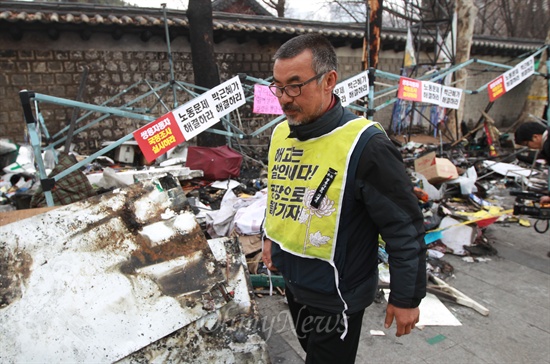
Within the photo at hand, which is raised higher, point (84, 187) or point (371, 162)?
point (371, 162)

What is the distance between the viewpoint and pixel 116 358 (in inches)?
72.5

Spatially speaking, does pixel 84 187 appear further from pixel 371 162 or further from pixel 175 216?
pixel 371 162

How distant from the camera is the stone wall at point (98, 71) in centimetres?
750

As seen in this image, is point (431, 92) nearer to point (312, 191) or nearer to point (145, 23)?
point (312, 191)

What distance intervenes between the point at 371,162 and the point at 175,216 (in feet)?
4.67

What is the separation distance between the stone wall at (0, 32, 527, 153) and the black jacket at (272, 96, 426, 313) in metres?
5.60

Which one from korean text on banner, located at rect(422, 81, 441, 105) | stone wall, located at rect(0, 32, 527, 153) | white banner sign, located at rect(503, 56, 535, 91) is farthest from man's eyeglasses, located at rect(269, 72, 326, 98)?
white banner sign, located at rect(503, 56, 535, 91)

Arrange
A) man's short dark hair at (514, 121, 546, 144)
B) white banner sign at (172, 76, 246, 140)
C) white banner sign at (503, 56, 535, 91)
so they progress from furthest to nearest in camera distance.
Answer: white banner sign at (503, 56, 535, 91)
man's short dark hair at (514, 121, 546, 144)
white banner sign at (172, 76, 246, 140)

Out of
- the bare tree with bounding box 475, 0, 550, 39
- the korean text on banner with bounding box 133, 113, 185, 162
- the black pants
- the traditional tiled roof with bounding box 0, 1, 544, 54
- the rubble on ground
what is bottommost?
the rubble on ground

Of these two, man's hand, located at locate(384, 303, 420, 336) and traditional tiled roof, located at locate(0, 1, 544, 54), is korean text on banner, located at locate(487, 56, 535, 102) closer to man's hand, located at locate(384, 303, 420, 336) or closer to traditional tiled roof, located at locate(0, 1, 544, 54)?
traditional tiled roof, located at locate(0, 1, 544, 54)

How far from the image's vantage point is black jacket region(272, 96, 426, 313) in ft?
4.85

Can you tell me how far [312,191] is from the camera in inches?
63.4

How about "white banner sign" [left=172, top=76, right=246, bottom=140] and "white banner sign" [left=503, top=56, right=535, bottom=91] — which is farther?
"white banner sign" [left=503, top=56, right=535, bottom=91]

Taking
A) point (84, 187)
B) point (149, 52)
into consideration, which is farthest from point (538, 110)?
point (84, 187)
